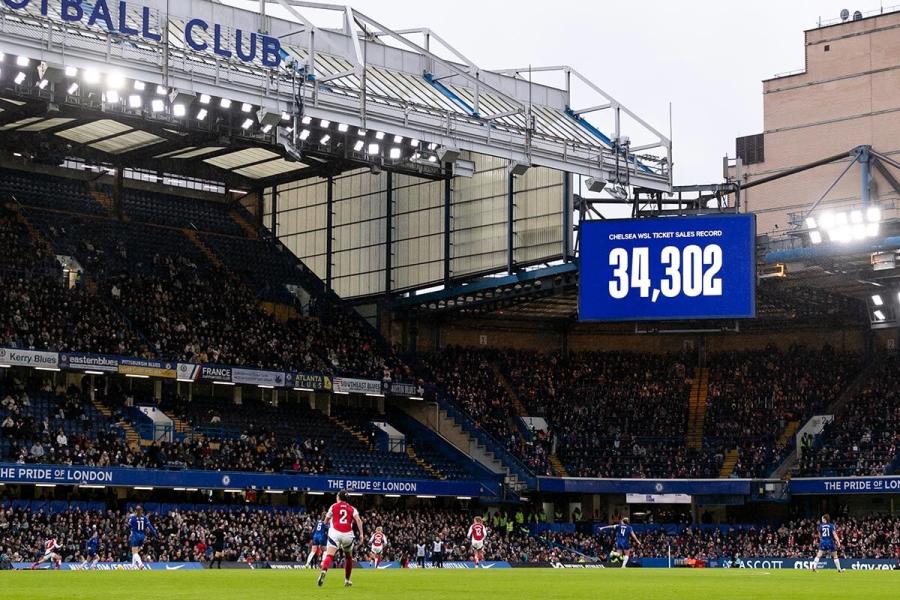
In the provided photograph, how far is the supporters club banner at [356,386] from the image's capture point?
6581 cm

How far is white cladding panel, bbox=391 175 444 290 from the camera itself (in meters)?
69.7

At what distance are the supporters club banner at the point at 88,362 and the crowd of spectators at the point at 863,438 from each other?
32.7 metres

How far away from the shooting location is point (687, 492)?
223ft

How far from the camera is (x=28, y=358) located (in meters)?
55.1

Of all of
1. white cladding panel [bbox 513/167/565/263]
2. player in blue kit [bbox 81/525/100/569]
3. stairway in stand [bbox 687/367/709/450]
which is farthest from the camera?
stairway in stand [bbox 687/367/709/450]

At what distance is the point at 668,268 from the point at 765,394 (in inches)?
582

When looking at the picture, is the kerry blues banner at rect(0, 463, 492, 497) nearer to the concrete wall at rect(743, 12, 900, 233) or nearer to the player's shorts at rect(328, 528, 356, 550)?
the concrete wall at rect(743, 12, 900, 233)

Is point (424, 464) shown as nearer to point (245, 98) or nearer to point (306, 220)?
point (306, 220)

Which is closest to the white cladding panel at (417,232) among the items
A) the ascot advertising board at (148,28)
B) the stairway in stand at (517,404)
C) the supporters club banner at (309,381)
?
the stairway in stand at (517,404)

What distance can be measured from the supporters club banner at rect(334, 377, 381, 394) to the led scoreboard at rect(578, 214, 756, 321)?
1138 cm

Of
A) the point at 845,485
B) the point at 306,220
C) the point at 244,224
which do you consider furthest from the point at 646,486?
the point at 244,224

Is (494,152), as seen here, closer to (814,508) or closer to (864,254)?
(864,254)

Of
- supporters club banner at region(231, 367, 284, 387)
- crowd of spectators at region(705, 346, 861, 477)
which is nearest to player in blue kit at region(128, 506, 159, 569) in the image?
supporters club banner at region(231, 367, 284, 387)

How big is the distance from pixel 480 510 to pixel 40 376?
22.3 m
